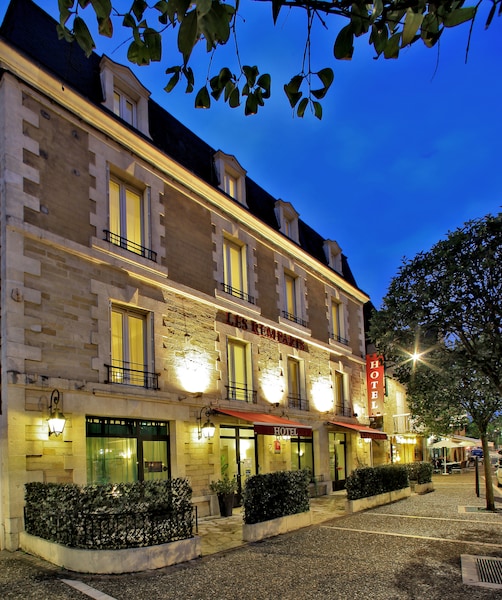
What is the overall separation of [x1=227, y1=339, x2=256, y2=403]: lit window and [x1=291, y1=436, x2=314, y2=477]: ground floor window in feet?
10.5

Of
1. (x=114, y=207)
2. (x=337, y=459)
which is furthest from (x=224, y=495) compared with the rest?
(x=337, y=459)

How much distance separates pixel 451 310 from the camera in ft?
29.7

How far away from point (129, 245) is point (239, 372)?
5.24 m

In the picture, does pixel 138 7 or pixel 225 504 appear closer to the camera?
pixel 138 7

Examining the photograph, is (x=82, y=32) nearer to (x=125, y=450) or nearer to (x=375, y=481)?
(x=125, y=450)

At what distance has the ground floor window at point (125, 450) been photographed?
10430mm

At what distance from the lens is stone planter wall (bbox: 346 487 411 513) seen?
44.7 feet

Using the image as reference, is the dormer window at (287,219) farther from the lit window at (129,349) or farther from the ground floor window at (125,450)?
the ground floor window at (125,450)

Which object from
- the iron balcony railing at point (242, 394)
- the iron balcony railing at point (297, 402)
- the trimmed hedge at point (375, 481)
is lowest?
the trimmed hedge at point (375, 481)

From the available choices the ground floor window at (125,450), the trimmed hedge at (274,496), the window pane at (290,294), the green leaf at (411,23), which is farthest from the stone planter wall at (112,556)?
the window pane at (290,294)

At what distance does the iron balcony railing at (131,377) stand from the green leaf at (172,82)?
804 cm

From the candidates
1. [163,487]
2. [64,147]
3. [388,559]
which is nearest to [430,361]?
[388,559]

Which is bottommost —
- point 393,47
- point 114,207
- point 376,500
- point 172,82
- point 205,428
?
point 376,500

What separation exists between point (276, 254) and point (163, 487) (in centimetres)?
1058
